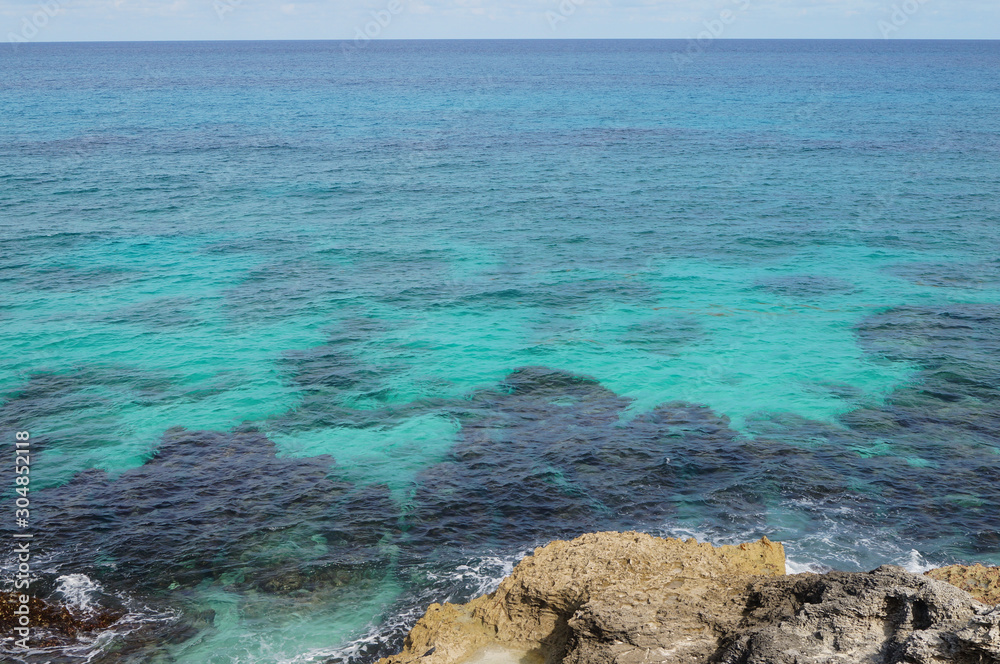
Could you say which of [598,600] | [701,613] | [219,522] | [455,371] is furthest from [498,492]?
[701,613]

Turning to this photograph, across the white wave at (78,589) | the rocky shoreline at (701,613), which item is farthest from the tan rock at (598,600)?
the white wave at (78,589)

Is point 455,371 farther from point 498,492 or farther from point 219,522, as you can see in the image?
point 219,522

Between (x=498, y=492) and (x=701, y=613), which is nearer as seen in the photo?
(x=701, y=613)

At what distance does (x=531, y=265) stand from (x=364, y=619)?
104 feet

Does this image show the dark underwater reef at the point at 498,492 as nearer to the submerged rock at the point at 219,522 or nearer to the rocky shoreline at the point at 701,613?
the submerged rock at the point at 219,522

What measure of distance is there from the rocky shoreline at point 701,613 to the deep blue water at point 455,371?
13.6 ft

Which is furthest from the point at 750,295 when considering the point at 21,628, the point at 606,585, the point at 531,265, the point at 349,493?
the point at 21,628

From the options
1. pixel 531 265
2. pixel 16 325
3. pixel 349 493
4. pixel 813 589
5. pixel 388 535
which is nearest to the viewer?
pixel 813 589

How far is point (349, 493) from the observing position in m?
27.8

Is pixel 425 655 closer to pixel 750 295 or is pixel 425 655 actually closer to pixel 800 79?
pixel 750 295

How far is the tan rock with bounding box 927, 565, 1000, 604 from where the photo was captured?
56.8 ft

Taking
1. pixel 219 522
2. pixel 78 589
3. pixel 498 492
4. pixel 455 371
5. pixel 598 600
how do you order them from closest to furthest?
pixel 598 600 → pixel 78 589 → pixel 219 522 → pixel 498 492 → pixel 455 371

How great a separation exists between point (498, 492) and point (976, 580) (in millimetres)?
14329

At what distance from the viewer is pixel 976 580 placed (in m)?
17.9
